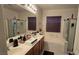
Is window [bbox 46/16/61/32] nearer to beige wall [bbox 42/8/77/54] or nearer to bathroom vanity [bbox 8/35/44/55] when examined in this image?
beige wall [bbox 42/8/77/54]

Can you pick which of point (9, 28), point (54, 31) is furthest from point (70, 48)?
point (9, 28)

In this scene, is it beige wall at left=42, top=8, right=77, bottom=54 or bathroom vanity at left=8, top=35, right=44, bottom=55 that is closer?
bathroom vanity at left=8, top=35, right=44, bottom=55

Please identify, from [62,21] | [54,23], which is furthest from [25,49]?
[62,21]

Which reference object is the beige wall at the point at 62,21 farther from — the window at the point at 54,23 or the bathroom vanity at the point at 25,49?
the bathroom vanity at the point at 25,49

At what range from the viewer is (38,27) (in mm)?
2650

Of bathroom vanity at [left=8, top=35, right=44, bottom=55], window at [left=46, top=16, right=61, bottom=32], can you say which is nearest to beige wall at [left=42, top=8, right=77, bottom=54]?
window at [left=46, top=16, right=61, bottom=32]

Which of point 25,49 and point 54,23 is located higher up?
point 54,23

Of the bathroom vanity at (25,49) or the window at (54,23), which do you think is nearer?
the bathroom vanity at (25,49)

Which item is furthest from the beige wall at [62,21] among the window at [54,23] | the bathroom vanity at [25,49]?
the bathroom vanity at [25,49]

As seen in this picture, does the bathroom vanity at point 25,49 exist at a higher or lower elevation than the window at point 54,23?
lower

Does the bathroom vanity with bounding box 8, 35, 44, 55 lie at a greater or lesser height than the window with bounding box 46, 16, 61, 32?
lesser

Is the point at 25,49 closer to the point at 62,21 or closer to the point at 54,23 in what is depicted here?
the point at 54,23
